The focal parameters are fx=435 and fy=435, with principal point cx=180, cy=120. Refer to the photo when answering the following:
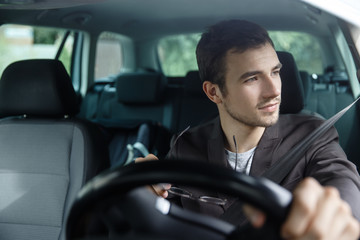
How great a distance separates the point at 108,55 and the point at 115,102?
1.01m

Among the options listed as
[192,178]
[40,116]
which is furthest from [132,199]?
[40,116]

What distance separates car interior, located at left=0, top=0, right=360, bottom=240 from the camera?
2.45 feet

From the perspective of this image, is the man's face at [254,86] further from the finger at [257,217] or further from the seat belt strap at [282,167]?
the finger at [257,217]

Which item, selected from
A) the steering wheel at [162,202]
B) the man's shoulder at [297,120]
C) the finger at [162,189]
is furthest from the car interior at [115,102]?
the finger at [162,189]

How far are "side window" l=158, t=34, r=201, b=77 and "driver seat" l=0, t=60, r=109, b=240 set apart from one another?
1999 millimetres

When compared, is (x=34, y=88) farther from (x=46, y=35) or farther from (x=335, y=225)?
(x=46, y=35)

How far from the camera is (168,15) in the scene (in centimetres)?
318

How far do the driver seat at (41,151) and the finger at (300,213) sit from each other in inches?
53.8

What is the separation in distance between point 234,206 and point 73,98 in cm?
110

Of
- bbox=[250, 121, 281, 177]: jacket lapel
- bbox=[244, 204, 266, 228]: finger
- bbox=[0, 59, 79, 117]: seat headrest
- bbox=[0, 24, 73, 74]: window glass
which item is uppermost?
bbox=[244, 204, 266, 228]: finger

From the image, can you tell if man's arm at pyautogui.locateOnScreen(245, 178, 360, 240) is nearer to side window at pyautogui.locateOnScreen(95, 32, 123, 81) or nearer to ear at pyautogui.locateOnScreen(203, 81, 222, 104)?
ear at pyautogui.locateOnScreen(203, 81, 222, 104)

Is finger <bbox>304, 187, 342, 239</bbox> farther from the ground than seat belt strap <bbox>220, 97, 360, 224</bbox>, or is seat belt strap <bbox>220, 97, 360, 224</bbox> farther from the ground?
finger <bbox>304, 187, 342, 239</bbox>

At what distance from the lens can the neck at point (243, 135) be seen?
55.1 inches

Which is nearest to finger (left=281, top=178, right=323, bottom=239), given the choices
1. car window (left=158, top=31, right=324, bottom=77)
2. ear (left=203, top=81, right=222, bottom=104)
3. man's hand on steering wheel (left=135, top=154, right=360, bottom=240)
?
man's hand on steering wheel (left=135, top=154, right=360, bottom=240)
